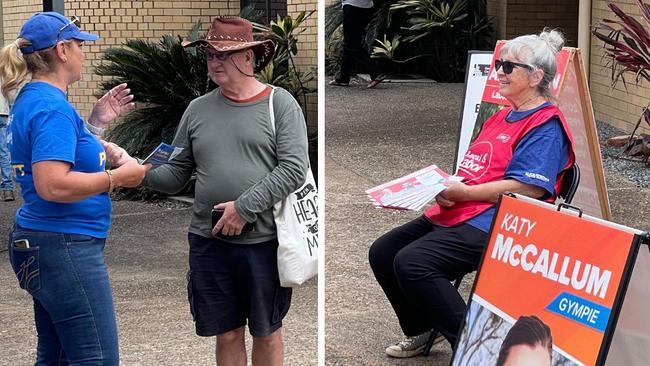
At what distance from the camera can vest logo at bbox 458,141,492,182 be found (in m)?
4.55

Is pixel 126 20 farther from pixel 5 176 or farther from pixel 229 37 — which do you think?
pixel 229 37

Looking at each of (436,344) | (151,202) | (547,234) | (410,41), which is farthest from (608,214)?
(410,41)

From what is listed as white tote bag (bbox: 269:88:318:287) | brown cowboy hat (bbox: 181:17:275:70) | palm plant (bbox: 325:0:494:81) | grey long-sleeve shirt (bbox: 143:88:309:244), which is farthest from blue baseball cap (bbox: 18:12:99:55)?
palm plant (bbox: 325:0:494:81)

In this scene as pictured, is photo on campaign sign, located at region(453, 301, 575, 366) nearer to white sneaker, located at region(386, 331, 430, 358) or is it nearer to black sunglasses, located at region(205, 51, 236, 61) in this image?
white sneaker, located at region(386, 331, 430, 358)

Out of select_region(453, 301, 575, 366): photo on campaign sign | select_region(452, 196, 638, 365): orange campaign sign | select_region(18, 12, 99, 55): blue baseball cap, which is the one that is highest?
select_region(18, 12, 99, 55): blue baseball cap

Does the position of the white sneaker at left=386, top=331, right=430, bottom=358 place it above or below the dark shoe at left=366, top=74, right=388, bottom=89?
below

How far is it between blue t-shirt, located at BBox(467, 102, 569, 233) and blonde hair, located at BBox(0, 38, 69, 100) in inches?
76.5

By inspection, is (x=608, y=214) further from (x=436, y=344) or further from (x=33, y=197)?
(x=33, y=197)

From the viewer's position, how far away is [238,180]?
4.15m

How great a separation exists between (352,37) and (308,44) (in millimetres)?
6927

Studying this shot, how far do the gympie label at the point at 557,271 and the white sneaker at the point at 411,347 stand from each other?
107 cm

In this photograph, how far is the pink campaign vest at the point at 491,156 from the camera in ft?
14.6

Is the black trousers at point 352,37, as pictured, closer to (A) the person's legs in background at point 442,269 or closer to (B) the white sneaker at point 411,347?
(B) the white sneaker at point 411,347

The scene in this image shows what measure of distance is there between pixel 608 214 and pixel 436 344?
1.10 metres
